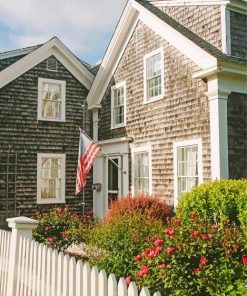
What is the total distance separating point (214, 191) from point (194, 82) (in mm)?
3655

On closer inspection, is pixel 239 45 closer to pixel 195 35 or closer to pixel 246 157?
pixel 195 35

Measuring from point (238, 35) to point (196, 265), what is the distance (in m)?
7.90

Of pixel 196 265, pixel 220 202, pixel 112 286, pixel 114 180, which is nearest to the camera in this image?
pixel 112 286

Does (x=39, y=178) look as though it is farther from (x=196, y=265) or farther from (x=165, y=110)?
(x=196, y=265)

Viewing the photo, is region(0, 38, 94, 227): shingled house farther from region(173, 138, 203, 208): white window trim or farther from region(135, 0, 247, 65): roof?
region(173, 138, 203, 208): white window trim

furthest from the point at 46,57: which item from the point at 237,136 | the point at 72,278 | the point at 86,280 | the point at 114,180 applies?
the point at 86,280

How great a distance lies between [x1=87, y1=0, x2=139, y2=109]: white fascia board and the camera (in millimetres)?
A: 14070

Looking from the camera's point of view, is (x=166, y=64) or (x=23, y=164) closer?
(x=166, y=64)

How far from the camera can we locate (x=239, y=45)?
1068 centimetres

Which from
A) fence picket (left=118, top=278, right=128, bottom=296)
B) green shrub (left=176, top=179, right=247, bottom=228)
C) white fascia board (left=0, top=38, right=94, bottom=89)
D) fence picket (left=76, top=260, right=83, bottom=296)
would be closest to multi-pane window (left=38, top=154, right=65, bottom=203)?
white fascia board (left=0, top=38, right=94, bottom=89)

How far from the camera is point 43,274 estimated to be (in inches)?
182

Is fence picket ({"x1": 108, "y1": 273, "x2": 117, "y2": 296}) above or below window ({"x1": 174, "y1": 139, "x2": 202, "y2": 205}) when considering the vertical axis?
below

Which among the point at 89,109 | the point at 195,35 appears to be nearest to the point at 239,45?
the point at 195,35

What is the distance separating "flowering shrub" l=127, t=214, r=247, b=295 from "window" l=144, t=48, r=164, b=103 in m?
7.37
